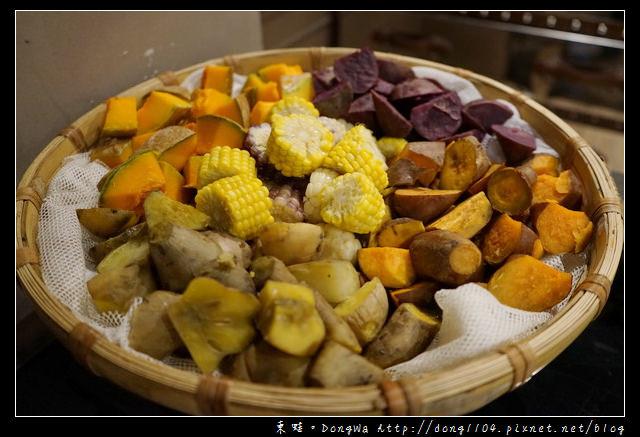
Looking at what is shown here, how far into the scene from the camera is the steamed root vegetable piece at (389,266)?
1071 mm

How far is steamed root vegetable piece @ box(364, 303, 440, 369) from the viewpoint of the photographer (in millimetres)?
958

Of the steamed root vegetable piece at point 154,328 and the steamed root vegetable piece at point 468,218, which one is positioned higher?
the steamed root vegetable piece at point 468,218

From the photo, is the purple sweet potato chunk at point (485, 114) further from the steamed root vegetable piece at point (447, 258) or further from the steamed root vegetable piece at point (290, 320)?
the steamed root vegetable piece at point (290, 320)

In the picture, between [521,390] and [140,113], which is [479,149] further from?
[140,113]

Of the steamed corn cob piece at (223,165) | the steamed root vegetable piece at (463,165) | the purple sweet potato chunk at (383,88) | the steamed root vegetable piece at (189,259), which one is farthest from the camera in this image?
the purple sweet potato chunk at (383,88)

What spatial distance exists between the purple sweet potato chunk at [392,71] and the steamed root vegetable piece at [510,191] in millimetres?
480

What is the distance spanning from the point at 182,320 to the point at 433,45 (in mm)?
2374

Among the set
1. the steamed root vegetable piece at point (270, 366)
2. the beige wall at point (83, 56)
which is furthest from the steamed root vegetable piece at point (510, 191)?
the beige wall at point (83, 56)

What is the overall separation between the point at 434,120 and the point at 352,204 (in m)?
0.46

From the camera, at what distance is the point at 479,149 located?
1.26 m

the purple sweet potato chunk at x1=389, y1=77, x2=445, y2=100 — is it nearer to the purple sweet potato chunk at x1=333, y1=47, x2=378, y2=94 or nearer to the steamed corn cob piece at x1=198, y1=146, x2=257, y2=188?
the purple sweet potato chunk at x1=333, y1=47, x2=378, y2=94

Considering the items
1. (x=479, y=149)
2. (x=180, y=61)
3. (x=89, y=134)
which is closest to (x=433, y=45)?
(x=180, y=61)

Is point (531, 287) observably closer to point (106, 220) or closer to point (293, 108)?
point (293, 108)

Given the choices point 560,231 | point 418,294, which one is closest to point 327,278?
point 418,294
